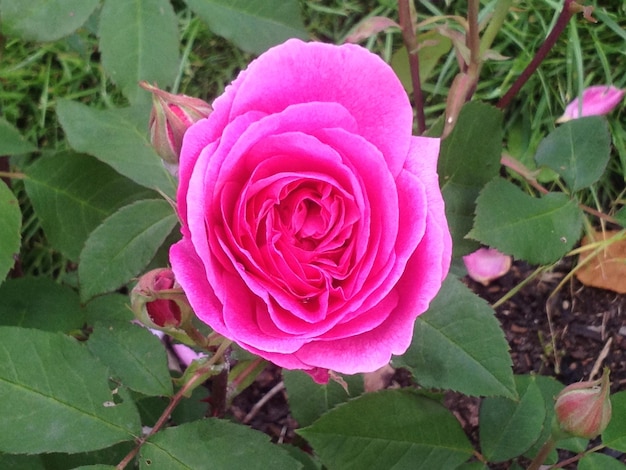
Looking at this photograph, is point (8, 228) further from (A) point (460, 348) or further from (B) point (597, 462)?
(B) point (597, 462)

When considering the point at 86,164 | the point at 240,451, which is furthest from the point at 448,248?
the point at 86,164

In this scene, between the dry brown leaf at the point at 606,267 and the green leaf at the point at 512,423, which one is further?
the dry brown leaf at the point at 606,267

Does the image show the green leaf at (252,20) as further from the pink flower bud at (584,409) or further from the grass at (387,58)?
the pink flower bud at (584,409)

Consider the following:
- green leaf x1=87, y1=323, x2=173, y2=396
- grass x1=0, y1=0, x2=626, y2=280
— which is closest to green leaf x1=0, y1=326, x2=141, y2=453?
green leaf x1=87, y1=323, x2=173, y2=396

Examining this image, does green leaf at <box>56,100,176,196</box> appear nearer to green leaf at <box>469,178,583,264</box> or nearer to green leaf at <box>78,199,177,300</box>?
green leaf at <box>78,199,177,300</box>

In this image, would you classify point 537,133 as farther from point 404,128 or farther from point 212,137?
point 212,137

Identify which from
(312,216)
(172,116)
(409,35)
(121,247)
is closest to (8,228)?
(121,247)

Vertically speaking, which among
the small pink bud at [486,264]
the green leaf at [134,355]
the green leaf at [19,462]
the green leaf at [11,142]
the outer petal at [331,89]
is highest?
the outer petal at [331,89]

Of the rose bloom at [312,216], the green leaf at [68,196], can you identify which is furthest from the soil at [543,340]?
the rose bloom at [312,216]
